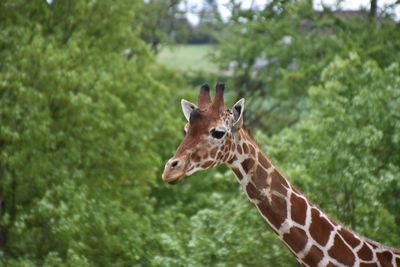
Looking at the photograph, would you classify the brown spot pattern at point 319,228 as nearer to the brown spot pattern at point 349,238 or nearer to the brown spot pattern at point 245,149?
the brown spot pattern at point 349,238

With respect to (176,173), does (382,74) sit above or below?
below

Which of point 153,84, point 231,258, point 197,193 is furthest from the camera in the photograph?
point 197,193

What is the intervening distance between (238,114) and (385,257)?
2342 mm

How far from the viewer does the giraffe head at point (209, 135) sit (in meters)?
7.98

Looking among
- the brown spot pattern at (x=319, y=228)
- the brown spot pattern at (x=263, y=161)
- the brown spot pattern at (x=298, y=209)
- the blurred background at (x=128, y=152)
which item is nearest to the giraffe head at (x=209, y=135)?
the brown spot pattern at (x=263, y=161)

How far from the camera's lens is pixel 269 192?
841cm

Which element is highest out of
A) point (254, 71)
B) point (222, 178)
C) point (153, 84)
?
point (222, 178)

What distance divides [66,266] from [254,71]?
24.5 metres

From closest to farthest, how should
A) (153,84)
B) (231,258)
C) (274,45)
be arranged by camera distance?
1. (231,258)
2. (153,84)
3. (274,45)

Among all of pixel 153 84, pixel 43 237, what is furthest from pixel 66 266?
pixel 153 84

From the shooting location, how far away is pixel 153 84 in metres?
22.8

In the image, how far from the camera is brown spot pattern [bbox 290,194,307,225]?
27.8ft

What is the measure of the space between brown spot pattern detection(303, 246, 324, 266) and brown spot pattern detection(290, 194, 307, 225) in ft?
1.05

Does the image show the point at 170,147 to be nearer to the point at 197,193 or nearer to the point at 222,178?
the point at 197,193
